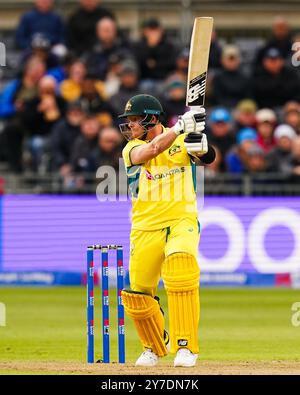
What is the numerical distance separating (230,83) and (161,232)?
11.1 metres

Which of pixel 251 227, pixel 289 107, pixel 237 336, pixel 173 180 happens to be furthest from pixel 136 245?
pixel 289 107

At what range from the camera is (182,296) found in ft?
32.0

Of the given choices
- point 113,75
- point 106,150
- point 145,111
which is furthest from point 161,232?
point 113,75

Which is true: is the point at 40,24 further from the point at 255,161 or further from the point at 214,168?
the point at 255,161

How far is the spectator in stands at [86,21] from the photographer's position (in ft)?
71.2

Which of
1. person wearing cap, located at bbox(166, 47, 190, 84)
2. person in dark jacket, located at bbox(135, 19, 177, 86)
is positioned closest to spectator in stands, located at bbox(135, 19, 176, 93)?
person in dark jacket, located at bbox(135, 19, 177, 86)

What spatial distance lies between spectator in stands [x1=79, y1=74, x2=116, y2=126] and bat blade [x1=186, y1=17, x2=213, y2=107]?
33.7 ft

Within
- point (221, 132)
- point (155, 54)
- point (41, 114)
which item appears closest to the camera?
point (221, 132)

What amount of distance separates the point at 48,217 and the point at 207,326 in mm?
5624

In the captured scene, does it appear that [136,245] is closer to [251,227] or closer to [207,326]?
[207,326]

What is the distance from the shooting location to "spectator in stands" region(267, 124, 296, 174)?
1938 cm

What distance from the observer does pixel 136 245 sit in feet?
33.2

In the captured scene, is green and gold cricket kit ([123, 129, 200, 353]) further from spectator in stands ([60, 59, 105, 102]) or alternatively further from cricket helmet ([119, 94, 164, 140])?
spectator in stands ([60, 59, 105, 102])
